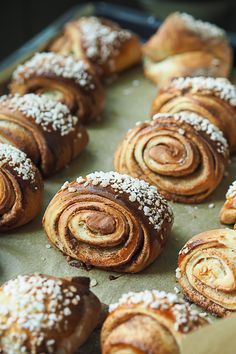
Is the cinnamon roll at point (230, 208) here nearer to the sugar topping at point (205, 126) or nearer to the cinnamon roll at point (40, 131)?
the sugar topping at point (205, 126)

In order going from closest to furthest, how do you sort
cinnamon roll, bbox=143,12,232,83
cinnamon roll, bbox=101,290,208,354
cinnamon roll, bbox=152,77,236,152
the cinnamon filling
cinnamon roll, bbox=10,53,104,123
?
1. cinnamon roll, bbox=101,290,208,354
2. the cinnamon filling
3. cinnamon roll, bbox=152,77,236,152
4. cinnamon roll, bbox=10,53,104,123
5. cinnamon roll, bbox=143,12,232,83

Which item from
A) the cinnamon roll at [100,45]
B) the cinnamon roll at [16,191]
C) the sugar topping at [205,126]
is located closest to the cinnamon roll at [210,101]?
the sugar topping at [205,126]

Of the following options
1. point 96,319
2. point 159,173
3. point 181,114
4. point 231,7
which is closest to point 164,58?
point 181,114

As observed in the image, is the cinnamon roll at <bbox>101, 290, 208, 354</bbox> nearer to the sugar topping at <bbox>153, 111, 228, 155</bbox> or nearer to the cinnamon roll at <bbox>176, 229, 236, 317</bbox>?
the cinnamon roll at <bbox>176, 229, 236, 317</bbox>

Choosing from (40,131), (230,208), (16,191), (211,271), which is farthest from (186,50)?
(211,271)

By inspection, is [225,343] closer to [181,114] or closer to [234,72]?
[181,114]

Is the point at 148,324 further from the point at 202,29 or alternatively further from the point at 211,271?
the point at 202,29

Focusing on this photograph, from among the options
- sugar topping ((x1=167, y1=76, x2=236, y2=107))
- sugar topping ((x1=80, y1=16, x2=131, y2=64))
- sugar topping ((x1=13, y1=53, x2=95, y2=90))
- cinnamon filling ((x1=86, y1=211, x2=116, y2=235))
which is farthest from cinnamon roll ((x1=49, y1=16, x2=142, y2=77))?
cinnamon filling ((x1=86, y1=211, x2=116, y2=235))
